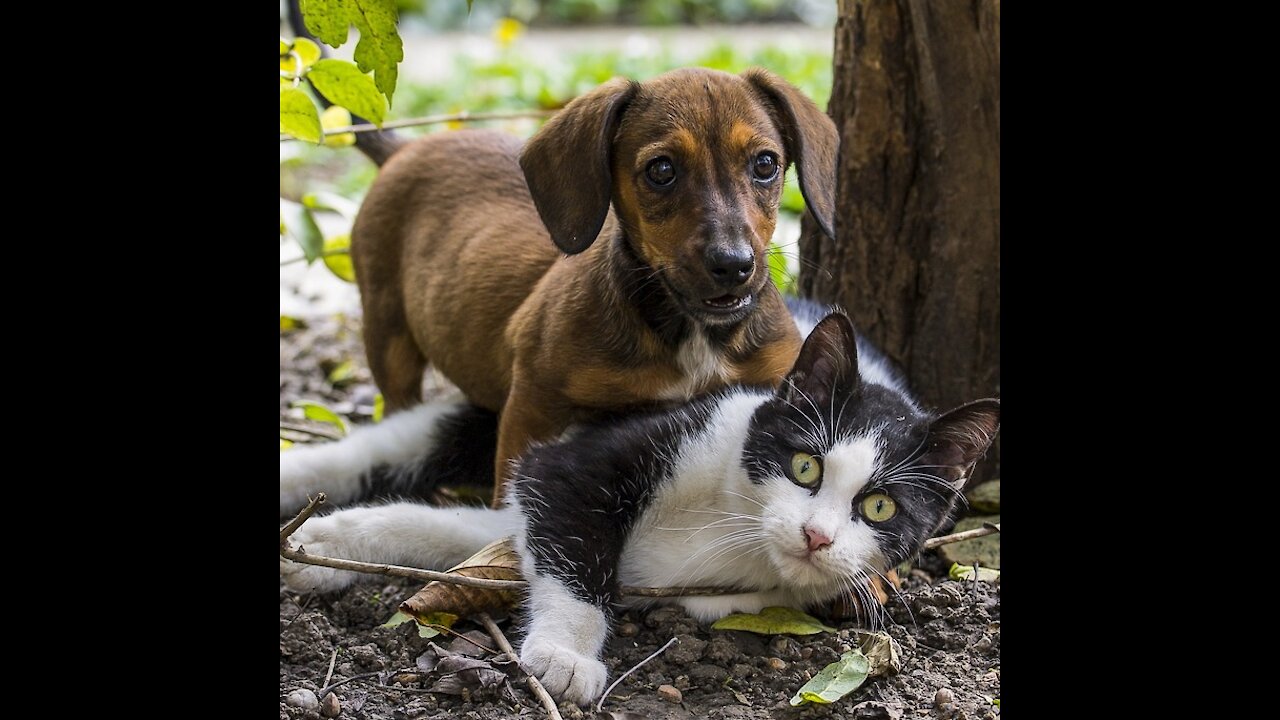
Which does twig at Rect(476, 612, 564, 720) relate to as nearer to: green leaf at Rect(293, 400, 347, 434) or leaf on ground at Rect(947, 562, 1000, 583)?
leaf on ground at Rect(947, 562, 1000, 583)

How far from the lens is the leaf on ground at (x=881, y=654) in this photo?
2988 millimetres

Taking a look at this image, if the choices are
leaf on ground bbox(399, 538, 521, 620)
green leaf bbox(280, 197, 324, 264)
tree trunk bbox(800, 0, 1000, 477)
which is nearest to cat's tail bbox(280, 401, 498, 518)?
green leaf bbox(280, 197, 324, 264)

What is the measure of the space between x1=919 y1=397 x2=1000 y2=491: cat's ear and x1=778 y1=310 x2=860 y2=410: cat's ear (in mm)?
254

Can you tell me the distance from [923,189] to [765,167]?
80cm

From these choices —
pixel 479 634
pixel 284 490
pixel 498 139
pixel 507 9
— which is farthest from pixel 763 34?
pixel 479 634

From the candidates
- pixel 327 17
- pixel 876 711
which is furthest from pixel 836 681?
pixel 327 17

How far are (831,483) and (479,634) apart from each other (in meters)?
0.98

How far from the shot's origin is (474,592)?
3.16 meters

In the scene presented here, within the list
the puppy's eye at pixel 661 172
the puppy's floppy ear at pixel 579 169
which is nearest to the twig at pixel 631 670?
the puppy's floppy ear at pixel 579 169

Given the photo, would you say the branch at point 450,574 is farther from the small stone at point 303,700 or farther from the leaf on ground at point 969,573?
the small stone at point 303,700

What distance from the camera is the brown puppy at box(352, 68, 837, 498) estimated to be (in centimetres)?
327

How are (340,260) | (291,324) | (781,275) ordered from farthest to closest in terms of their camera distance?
1. (291,324)
2. (340,260)
3. (781,275)

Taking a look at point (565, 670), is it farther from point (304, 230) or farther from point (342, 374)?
point (342, 374)

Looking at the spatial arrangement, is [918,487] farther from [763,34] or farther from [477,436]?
[763,34]
